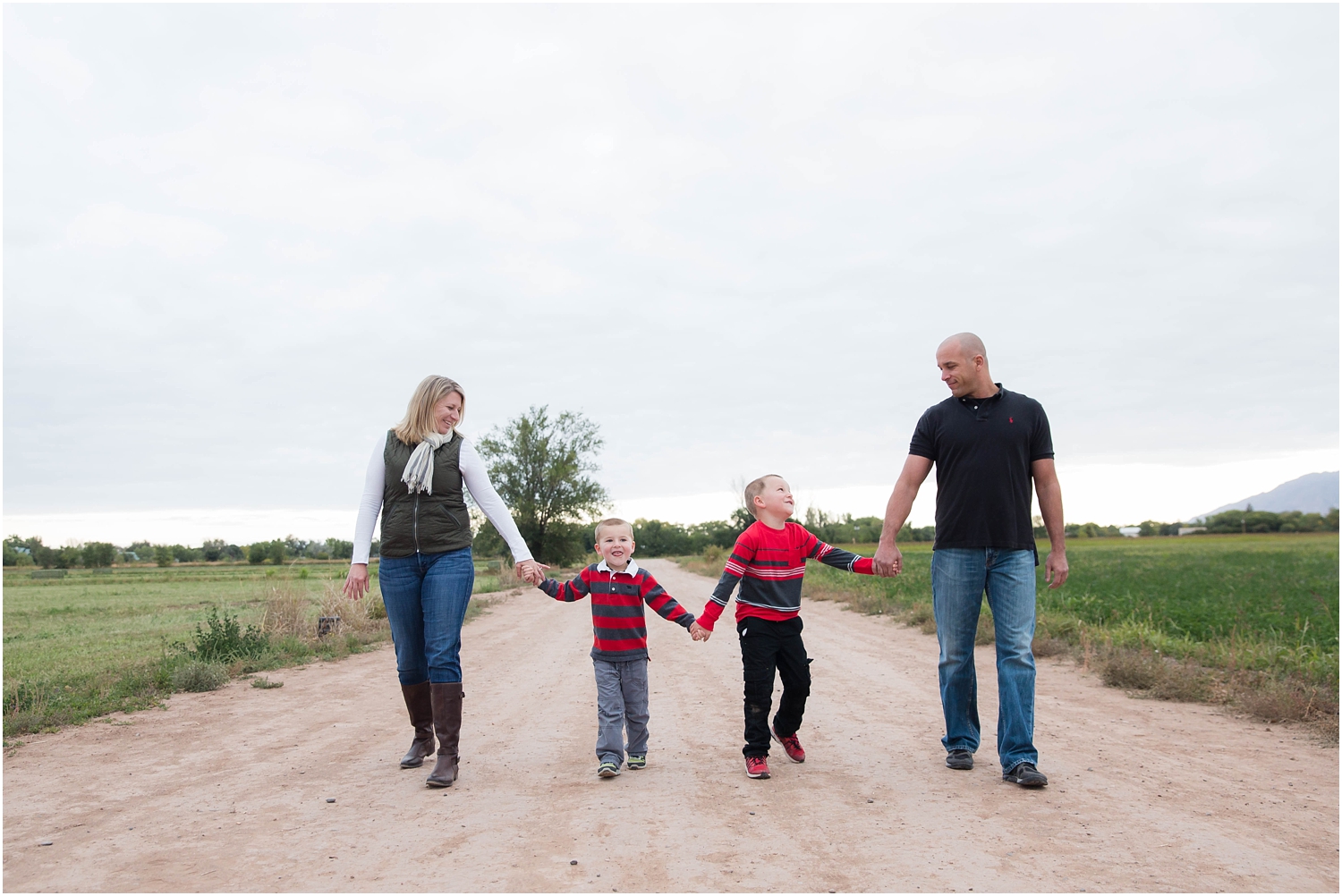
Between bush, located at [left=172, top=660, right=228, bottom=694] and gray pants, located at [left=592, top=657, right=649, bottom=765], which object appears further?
bush, located at [left=172, top=660, right=228, bottom=694]

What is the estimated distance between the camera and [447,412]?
4.70 meters

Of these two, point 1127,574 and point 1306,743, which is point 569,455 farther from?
point 1306,743

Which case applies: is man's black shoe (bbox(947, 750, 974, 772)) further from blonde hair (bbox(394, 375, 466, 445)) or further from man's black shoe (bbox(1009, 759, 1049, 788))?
blonde hair (bbox(394, 375, 466, 445))

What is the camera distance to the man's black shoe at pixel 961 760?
4.49m

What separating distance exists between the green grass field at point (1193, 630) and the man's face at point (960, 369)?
379cm

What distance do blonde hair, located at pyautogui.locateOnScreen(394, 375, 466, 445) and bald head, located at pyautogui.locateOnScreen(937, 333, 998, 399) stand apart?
2.74 m

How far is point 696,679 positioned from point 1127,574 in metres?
20.4

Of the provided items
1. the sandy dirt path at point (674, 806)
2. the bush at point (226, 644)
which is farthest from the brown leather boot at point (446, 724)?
the bush at point (226, 644)

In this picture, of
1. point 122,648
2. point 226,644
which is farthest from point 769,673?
point 122,648

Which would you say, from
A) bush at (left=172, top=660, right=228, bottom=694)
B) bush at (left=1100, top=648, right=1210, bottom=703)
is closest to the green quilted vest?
bush at (left=172, top=660, right=228, bottom=694)

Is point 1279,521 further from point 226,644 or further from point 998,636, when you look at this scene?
point 226,644

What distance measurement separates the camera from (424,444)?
4605 mm

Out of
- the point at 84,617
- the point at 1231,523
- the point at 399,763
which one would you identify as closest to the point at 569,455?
the point at 84,617

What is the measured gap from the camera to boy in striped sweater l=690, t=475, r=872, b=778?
457 centimetres
